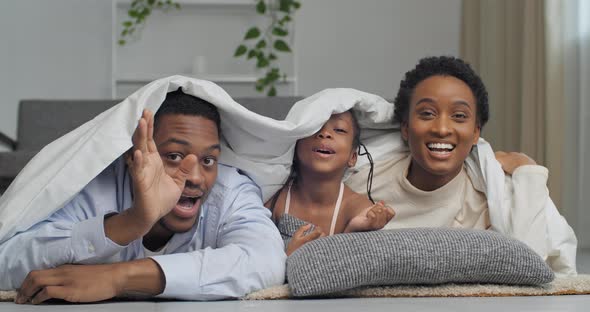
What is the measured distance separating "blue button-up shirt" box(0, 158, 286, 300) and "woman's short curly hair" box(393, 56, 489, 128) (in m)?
0.50

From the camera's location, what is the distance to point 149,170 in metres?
1.52

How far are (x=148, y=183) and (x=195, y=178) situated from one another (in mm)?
221

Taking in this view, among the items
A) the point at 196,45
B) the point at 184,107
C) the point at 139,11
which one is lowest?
the point at 184,107

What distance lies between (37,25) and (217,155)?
3.50 metres

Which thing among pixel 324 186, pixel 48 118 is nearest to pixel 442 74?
pixel 324 186

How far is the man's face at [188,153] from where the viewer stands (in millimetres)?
1738

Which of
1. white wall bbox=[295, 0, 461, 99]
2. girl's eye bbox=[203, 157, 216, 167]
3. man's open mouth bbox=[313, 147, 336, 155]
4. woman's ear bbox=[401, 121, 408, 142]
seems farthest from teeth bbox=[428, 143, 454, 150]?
white wall bbox=[295, 0, 461, 99]

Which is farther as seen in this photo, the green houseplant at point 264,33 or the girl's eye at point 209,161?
the green houseplant at point 264,33

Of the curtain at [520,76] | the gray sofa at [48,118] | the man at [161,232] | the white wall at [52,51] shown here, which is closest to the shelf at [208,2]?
the white wall at [52,51]

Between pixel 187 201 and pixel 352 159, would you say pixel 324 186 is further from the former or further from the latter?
pixel 187 201

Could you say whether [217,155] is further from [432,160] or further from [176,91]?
[432,160]

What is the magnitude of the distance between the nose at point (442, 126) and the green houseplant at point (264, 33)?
2650 millimetres

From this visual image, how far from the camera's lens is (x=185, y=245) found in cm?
181

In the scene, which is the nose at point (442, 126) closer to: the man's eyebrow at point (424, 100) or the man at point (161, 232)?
the man's eyebrow at point (424, 100)
